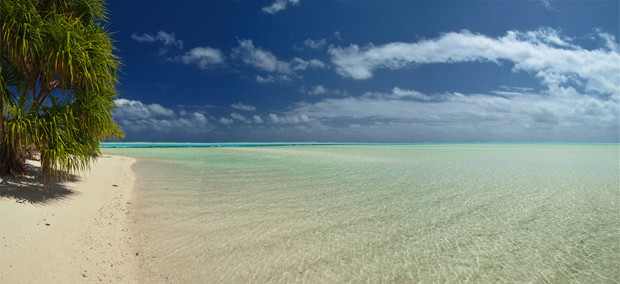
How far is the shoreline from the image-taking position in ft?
9.54

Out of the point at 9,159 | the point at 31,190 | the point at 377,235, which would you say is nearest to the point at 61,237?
the point at 31,190

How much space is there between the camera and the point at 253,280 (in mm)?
2959

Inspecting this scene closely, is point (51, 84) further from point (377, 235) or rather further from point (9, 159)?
point (377, 235)

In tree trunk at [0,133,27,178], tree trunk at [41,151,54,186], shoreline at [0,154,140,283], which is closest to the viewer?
shoreline at [0,154,140,283]

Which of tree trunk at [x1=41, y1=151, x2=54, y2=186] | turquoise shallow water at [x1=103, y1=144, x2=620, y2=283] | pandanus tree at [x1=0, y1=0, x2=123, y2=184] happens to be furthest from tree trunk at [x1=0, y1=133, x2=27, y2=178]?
turquoise shallow water at [x1=103, y1=144, x2=620, y2=283]

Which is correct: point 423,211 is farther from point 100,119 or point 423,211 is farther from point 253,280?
point 100,119

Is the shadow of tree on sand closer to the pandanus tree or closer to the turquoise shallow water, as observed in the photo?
the pandanus tree

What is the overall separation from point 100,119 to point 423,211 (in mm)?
6580

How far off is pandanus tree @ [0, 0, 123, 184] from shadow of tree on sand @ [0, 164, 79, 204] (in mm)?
191

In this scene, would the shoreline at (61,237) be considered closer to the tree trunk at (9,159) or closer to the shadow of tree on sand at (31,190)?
the shadow of tree on sand at (31,190)

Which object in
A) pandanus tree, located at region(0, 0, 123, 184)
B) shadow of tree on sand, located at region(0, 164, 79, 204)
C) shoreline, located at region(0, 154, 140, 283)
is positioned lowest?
shoreline, located at region(0, 154, 140, 283)

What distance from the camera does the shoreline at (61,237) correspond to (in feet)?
9.54

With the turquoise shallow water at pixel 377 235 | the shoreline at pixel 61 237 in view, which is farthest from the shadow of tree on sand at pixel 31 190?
the turquoise shallow water at pixel 377 235

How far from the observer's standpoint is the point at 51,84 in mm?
5863
